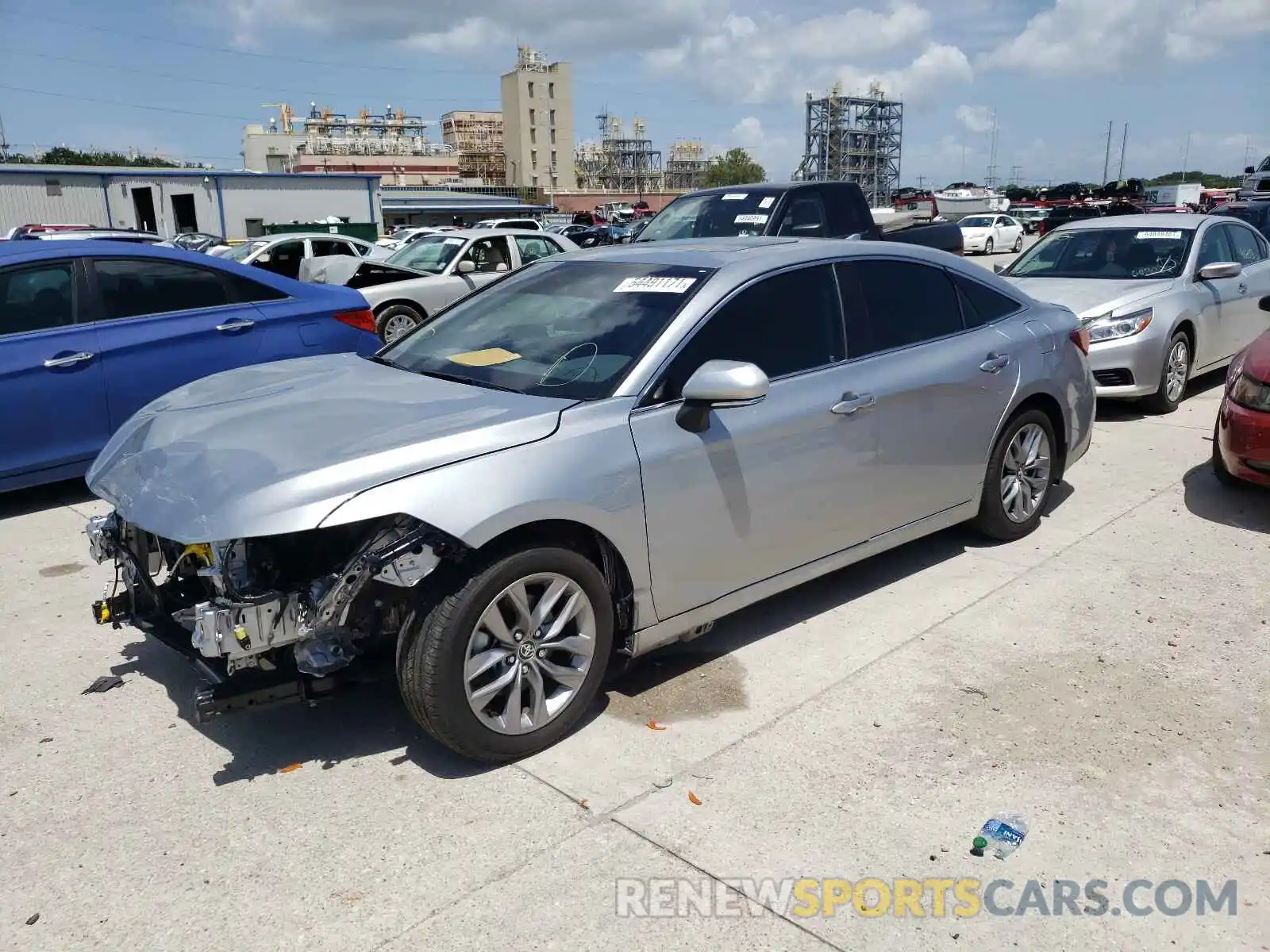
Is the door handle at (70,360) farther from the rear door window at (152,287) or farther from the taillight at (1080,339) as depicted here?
the taillight at (1080,339)

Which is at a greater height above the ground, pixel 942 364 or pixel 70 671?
pixel 942 364

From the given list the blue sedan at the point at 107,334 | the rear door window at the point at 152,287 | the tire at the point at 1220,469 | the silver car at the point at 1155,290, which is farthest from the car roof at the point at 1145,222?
the rear door window at the point at 152,287

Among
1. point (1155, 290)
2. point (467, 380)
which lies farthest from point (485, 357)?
point (1155, 290)

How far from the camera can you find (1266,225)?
15.0 m

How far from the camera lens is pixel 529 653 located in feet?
10.8

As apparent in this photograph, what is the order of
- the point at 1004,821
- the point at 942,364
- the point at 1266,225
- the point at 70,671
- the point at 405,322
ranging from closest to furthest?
the point at 1004,821 < the point at 70,671 < the point at 942,364 < the point at 405,322 < the point at 1266,225

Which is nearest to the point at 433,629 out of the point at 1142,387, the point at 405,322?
the point at 1142,387

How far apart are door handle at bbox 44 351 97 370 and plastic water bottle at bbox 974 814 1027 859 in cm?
558

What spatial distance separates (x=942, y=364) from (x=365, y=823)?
320cm

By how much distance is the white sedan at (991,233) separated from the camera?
3412 centimetres

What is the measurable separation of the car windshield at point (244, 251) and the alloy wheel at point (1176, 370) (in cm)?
1635

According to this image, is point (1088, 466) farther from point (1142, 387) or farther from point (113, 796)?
point (113, 796)

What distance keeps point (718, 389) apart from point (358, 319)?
175 inches

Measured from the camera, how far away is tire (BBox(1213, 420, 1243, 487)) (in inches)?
237
